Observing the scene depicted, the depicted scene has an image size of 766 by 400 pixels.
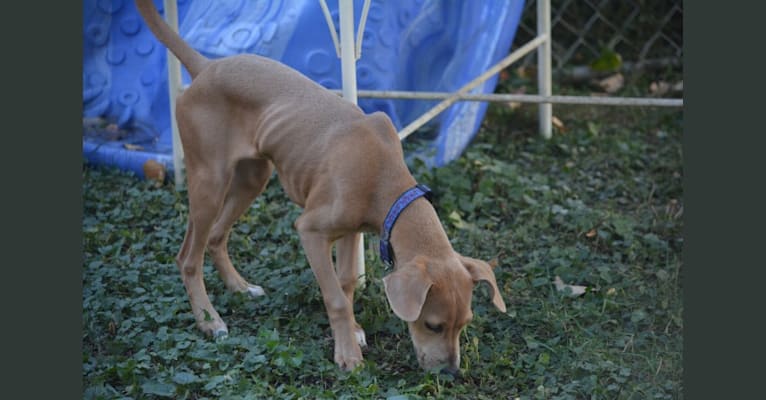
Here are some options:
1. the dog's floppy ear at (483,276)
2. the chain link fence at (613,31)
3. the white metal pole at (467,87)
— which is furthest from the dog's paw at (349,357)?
the chain link fence at (613,31)

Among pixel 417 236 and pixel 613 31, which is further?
pixel 613 31

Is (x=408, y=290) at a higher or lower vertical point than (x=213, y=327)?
higher

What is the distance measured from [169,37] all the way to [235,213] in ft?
2.80

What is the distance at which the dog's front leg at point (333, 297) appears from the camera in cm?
410

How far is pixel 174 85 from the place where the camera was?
6043 millimetres

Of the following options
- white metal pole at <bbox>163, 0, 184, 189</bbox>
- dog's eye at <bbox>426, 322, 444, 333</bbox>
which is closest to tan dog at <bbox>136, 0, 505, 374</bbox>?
dog's eye at <bbox>426, 322, 444, 333</bbox>

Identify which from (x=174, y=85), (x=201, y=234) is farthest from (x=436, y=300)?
(x=174, y=85)

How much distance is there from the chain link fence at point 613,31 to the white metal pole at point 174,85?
3.44m

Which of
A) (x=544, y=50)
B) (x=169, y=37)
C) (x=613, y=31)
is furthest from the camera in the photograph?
(x=613, y=31)

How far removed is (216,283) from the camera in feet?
16.3

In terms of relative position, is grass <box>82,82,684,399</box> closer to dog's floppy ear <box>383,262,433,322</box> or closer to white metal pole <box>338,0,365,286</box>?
Result: dog's floppy ear <box>383,262,433,322</box>

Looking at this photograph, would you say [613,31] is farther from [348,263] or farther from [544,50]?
[348,263]

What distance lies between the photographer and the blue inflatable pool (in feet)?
20.5

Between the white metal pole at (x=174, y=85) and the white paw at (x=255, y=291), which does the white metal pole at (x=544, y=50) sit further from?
the white paw at (x=255, y=291)
